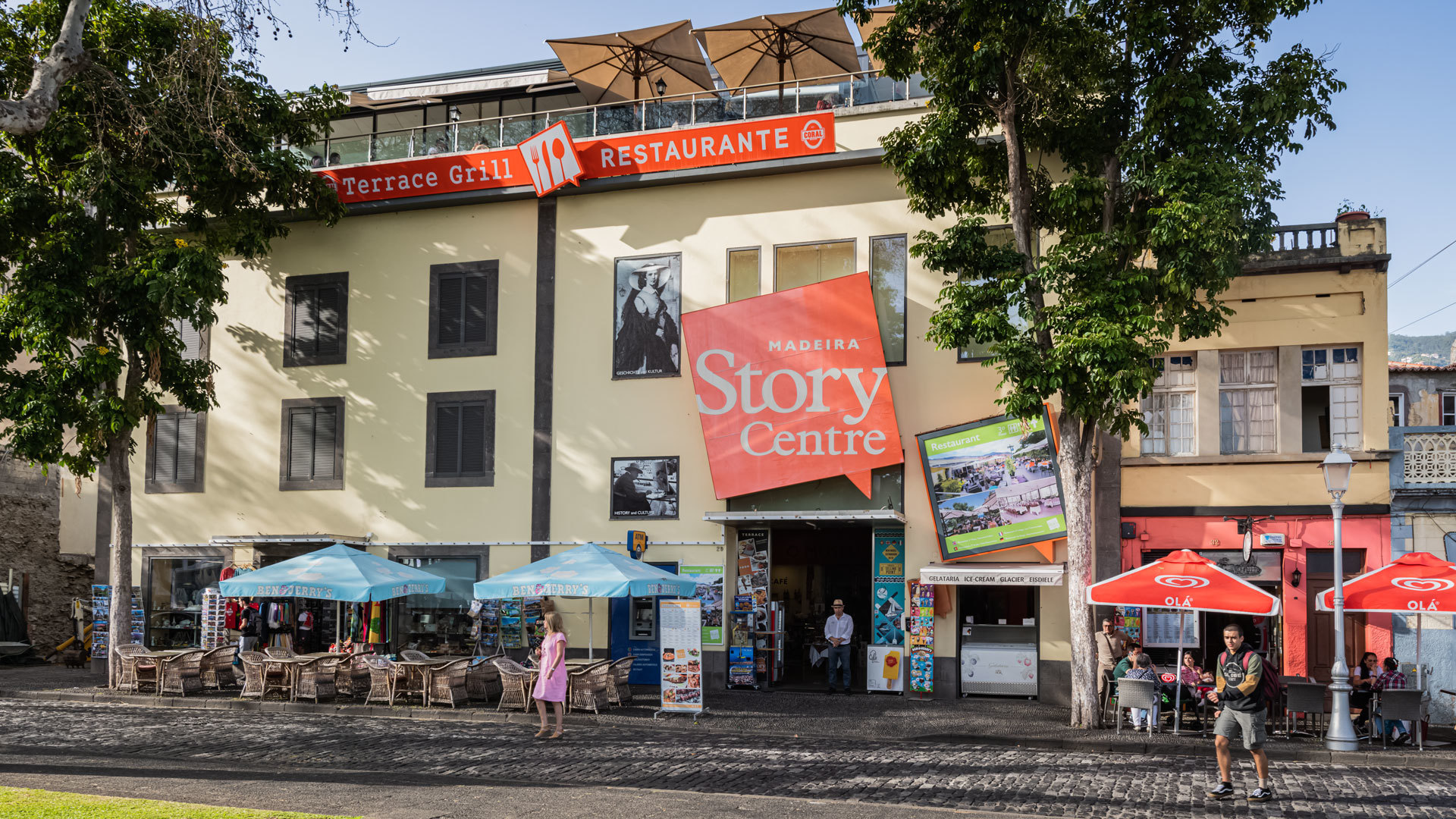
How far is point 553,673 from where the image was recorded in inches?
593

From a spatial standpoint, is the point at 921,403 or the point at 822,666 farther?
the point at 822,666

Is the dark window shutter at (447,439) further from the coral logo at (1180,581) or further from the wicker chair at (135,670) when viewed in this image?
the coral logo at (1180,581)

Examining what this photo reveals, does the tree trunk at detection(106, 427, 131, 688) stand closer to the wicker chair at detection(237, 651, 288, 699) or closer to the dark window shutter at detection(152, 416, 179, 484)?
the wicker chair at detection(237, 651, 288, 699)

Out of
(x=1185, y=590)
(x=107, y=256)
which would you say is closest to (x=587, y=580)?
(x=1185, y=590)

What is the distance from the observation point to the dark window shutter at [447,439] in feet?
74.3

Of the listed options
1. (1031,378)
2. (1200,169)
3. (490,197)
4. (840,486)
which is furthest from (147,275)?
(1200,169)

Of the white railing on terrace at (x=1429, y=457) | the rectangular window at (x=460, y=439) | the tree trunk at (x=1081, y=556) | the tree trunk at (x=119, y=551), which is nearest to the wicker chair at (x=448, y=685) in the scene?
the rectangular window at (x=460, y=439)

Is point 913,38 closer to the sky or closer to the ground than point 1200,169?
closer to the sky

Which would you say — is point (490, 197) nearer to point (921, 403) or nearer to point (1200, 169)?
point (921, 403)

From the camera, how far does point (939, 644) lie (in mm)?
19578

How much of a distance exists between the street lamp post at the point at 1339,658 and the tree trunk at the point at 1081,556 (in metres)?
2.90

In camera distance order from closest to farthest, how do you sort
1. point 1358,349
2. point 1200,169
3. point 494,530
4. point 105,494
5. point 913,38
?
1. point 1200,169
2. point 913,38
3. point 1358,349
4. point 494,530
5. point 105,494

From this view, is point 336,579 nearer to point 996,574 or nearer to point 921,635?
point 921,635

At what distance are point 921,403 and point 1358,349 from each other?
685 cm
